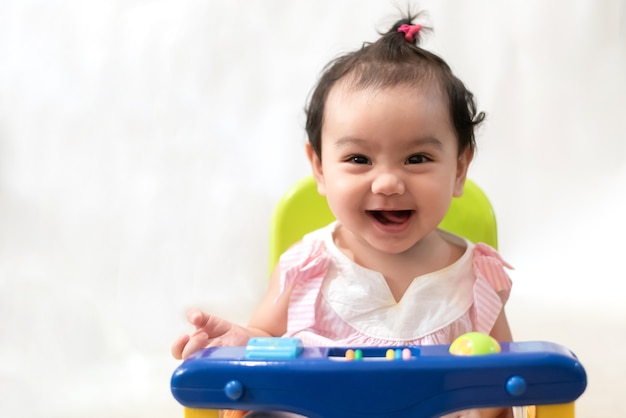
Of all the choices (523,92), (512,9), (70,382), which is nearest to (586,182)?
(523,92)

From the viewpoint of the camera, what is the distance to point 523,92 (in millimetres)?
1465

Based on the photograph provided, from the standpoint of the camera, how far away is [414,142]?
2.71 feet

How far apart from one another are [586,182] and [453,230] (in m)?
0.51

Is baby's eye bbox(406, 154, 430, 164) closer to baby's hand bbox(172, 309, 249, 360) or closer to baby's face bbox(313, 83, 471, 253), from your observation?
baby's face bbox(313, 83, 471, 253)

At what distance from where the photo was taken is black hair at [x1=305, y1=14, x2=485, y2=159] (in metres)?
0.85

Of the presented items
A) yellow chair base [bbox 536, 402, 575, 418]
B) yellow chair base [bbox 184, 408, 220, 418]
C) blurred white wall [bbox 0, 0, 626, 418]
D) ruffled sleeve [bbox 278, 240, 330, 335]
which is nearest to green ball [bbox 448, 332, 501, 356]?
yellow chair base [bbox 536, 402, 575, 418]

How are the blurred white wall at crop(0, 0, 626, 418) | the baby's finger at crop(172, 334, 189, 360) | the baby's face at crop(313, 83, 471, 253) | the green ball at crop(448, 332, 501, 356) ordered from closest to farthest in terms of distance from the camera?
1. the green ball at crop(448, 332, 501, 356)
2. the baby's finger at crop(172, 334, 189, 360)
3. the baby's face at crop(313, 83, 471, 253)
4. the blurred white wall at crop(0, 0, 626, 418)

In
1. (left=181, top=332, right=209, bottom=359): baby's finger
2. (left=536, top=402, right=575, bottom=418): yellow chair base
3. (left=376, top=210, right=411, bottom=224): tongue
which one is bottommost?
(left=536, top=402, right=575, bottom=418): yellow chair base

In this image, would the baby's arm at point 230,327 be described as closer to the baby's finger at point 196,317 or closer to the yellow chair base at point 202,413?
the baby's finger at point 196,317

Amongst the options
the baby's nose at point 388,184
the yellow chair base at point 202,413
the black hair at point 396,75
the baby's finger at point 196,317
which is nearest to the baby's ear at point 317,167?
the black hair at point 396,75

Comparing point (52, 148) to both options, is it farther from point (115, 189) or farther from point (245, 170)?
point (245, 170)

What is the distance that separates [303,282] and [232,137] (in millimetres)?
588

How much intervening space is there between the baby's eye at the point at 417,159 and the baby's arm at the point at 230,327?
0.25 meters

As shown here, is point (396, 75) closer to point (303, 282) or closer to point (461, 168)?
point (461, 168)
